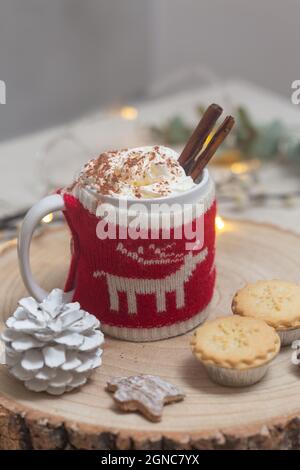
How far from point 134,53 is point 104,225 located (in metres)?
1.44

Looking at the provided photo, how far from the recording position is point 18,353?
0.79 metres

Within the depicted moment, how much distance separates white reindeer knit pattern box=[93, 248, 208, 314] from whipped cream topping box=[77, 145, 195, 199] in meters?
0.08

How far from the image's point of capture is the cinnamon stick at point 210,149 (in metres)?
0.86

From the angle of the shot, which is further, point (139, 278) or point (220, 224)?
point (220, 224)

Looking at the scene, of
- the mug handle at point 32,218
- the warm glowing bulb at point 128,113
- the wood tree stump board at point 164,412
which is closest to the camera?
the wood tree stump board at point 164,412

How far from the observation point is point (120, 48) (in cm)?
211

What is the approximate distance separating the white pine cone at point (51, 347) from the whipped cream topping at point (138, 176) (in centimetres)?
14

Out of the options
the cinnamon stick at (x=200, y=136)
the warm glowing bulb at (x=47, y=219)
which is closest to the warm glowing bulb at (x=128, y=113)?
the warm glowing bulb at (x=47, y=219)

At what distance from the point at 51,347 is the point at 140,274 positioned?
0.40 feet

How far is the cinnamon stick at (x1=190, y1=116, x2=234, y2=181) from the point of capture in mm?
864

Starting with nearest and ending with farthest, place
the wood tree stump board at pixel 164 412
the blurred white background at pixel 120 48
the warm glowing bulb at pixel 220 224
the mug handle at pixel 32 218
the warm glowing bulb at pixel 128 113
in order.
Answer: the wood tree stump board at pixel 164 412
the mug handle at pixel 32 218
the warm glowing bulb at pixel 220 224
the warm glowing bulb at pixel 128 113
the blurred white background at pixel 120 48

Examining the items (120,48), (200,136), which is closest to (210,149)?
(200,136)

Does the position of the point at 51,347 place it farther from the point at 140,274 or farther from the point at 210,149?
the point at 210,149

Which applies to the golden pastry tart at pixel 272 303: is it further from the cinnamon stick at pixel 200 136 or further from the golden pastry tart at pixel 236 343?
the cinnamon stick at pixel 200 136
